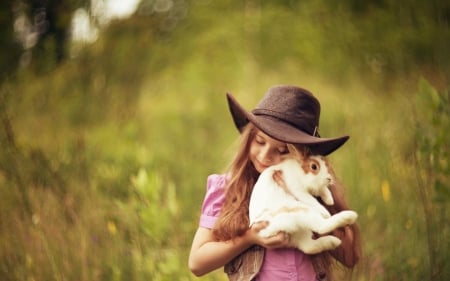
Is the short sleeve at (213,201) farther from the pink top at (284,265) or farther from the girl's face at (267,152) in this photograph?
the girl's face at (267,152)

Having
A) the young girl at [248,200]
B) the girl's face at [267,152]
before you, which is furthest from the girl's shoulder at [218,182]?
the girl's face at [267,152]

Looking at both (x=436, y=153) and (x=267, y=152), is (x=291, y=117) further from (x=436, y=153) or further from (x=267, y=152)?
(x=436, y=153)

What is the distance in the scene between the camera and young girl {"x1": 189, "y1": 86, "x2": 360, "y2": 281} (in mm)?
1401

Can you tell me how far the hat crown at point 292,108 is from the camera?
57.4 inches

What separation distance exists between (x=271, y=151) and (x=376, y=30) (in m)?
3.72

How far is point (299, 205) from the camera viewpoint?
4.36 ft

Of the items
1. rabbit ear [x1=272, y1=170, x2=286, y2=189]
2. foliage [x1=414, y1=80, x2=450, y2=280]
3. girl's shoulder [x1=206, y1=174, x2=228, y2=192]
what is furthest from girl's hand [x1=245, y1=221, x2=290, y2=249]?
foliage [x1=414, y1=80, x2=450, y2=280]

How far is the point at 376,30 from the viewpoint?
4.77m

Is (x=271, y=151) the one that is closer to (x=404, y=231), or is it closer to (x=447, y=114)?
(x=447, y=114)

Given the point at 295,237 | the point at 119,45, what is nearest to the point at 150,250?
the point at 295,237

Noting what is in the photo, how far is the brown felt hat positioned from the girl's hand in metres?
0.24

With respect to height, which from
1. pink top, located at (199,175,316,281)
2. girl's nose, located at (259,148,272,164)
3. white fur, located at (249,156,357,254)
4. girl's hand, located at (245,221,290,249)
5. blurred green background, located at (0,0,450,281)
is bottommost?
blurred green background, located at (0,0,450,281)

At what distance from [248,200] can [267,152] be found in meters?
0.15

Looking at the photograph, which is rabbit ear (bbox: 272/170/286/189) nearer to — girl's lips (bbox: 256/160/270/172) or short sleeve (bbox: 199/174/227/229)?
girl's lips (bbox: 256/160/270/172)
